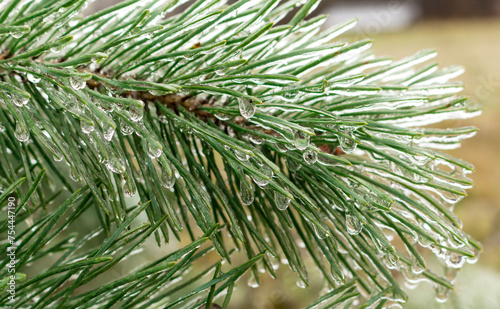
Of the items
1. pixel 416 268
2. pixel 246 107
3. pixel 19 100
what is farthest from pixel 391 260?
pixel 19 100

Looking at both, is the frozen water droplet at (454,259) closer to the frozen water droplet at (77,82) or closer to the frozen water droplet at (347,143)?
the frozen water droplet at (347,143)

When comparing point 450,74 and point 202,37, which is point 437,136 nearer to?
point 450,74

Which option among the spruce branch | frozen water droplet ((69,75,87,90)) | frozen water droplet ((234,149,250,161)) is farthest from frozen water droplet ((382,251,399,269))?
frozen water droplet ((69,75,87,90))

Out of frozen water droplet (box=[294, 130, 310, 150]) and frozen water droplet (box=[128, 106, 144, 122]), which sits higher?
frozen water droplet (box=[128, 106, 144, 122])

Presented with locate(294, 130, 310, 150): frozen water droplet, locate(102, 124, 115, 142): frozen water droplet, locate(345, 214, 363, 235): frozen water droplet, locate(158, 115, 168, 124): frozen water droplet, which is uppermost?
locate(158, 115, 168, 124): frozen water droplet

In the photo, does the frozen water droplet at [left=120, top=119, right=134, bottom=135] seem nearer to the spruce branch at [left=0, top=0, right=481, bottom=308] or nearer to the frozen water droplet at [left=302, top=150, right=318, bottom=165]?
the spruce branch at [left=0, top=0, right=481, bottom=308]

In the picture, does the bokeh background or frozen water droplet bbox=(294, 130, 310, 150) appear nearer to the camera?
frozen water droplet bbox=(294, 130, 310, 150)

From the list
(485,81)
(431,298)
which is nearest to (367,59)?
(431,298)
